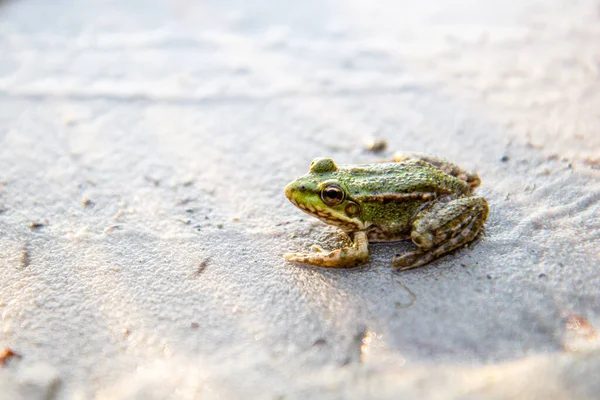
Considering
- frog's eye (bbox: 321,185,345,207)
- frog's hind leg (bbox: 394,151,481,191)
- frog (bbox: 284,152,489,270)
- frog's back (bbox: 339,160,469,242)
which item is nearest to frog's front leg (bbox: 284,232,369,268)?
frog (bbox: 284,152,489,270)

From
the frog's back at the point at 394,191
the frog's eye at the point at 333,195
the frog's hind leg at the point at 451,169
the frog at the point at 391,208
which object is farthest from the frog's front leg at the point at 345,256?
the frog's hind leg at the point at 451,169

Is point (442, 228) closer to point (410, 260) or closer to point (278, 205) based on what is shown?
point (410, 260)

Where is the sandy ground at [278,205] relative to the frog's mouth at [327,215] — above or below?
below

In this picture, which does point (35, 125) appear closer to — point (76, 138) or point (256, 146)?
point (76, 138)

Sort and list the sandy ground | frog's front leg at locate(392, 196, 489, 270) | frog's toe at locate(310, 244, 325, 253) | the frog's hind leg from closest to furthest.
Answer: the sandy ground → frog's front leg at locate(392, 196, 489, 270) → frog's toe at locate(310, 244, 325, 253) → the frog's hind leg

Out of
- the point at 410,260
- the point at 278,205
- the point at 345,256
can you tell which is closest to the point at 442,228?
the point at 410,260

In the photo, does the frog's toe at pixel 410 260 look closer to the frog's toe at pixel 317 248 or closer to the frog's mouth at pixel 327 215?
the frog's mouth at pixel 327 215

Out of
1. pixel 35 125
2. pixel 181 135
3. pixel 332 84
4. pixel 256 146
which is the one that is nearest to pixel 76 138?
pixel 35 125

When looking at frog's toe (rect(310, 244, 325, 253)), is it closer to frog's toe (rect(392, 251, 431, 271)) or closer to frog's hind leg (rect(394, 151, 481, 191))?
frog's toe (rect(392, 251, 431, 271))

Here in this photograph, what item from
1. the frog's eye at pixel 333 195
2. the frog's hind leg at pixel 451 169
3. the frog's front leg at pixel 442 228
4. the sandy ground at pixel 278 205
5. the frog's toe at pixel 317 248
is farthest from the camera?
the frog's hind leg at pixel 451 169
